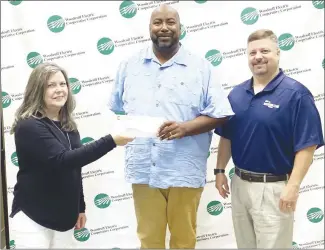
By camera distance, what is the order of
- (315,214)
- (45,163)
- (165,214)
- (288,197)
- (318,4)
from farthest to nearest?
(315,214), (318,4), (165,214), (288,197), (45,163)

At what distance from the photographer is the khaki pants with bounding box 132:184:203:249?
1854mm

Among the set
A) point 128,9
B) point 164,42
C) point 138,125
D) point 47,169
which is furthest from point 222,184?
point 128,9

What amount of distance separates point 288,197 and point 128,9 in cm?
146

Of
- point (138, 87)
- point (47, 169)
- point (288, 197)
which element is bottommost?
point (288, 197)

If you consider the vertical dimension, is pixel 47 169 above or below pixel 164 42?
below

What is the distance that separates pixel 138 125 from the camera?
164 cm

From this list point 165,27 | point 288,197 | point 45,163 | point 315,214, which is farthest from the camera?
point 315,214

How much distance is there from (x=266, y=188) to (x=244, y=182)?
11cm

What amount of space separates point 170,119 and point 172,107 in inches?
2.2

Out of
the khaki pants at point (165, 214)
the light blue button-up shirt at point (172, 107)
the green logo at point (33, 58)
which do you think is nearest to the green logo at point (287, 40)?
the light blue button-up shirt at point (172, 107)

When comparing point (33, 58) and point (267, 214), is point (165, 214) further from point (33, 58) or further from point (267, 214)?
point (33, 58)

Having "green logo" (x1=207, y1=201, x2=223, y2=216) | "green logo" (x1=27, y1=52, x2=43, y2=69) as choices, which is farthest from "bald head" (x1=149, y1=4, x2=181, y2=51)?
"green logo" (x1=207, y1=201, x2=223, y2=216)

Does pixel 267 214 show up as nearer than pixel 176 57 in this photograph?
Yes

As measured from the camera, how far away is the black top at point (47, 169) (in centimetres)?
153
